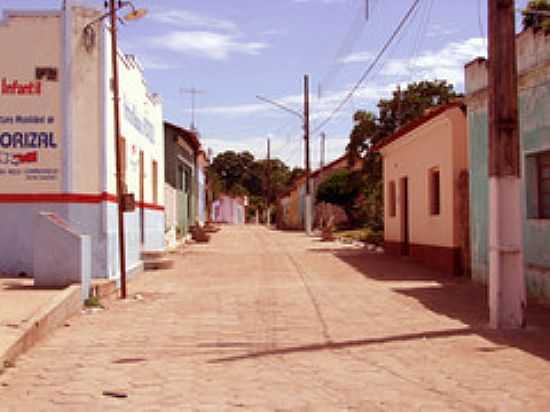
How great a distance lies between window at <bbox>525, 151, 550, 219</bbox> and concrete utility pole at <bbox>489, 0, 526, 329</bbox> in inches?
108

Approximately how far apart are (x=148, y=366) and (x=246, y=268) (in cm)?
1169

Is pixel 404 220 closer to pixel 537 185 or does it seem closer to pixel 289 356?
pixel 537 185

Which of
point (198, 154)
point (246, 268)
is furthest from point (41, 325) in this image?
point (198, 154)

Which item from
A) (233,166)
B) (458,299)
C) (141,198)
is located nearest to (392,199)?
(141,198)

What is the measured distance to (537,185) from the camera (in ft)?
38.3

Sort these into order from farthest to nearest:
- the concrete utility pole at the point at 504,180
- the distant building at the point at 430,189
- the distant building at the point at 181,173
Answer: the distant building at the point at 181,173 → the distant building at the point at 430,189 → the concrete utility pole at the point at 504,180

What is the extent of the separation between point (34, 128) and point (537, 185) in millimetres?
8354

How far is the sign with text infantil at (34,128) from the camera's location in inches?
516

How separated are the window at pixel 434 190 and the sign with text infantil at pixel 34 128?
919 centimetres

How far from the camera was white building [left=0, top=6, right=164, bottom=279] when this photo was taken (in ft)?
43.0

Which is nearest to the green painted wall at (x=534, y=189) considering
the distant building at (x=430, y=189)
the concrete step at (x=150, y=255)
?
the distant building at (x=430, y=189)

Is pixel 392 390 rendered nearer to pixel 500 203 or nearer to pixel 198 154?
pixel 500 203

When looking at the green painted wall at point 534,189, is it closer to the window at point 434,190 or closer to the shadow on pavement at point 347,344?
the shadow on pavement at point 347,344

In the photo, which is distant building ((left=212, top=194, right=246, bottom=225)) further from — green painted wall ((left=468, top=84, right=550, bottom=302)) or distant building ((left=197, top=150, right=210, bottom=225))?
green painted wall ((left=468, top=84, right=550, bottom=302))
